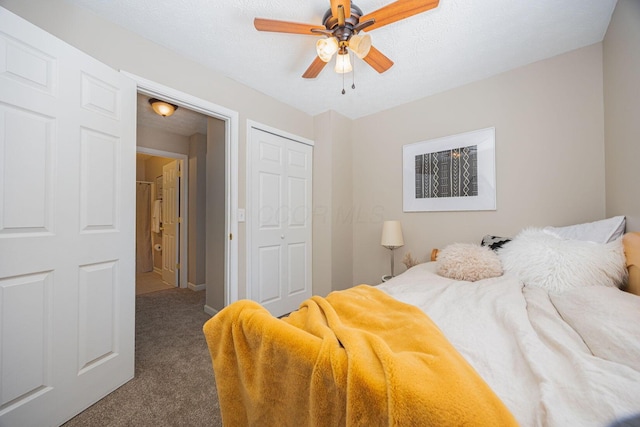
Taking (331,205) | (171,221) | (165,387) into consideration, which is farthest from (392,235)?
(171,221)

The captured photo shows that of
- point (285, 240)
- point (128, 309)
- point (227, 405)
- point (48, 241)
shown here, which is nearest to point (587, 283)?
point (227, 405)

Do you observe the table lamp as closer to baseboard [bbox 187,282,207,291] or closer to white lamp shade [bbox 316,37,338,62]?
white lamp shade [bbox 316,37,338,62]

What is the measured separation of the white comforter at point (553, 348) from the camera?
50 cm

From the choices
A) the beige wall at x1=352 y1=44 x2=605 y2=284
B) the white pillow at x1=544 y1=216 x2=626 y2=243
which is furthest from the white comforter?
the beige wall at x1=352 y1=44 x2=605 y2=284

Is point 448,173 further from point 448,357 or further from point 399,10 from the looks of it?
point 448,357

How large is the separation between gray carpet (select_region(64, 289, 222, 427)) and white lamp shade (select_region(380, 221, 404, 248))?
1951 mm

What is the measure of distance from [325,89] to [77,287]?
2.54m

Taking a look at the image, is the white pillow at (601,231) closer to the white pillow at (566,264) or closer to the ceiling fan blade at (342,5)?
the white pillow at (566,264)

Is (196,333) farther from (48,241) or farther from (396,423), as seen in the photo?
(396,423)

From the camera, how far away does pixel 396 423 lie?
458 millimetres

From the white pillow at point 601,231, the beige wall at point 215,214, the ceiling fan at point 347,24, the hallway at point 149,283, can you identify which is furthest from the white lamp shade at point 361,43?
the hallway at point 149,283

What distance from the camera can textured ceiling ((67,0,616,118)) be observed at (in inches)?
59.4

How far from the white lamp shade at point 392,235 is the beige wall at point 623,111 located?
152 centimetres

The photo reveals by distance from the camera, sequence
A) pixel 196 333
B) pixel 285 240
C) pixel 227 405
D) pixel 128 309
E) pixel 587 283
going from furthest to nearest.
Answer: pixel 285 240
pixel 196 333
pixel 128 309
pixel 587 283
pixel 227 405
